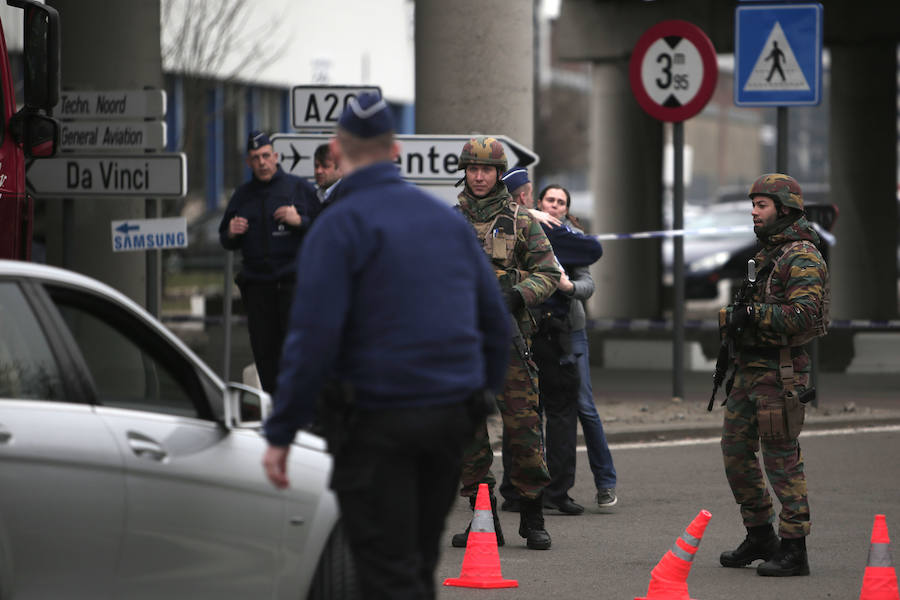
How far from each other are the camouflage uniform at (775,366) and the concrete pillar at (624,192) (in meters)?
14.4

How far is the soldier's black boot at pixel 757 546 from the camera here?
25.6 feet

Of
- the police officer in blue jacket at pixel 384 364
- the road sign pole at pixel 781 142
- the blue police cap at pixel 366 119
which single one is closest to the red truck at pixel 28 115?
the blue police cap at pixel 366 119

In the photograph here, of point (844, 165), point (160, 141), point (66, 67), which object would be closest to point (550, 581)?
point (160, 141)

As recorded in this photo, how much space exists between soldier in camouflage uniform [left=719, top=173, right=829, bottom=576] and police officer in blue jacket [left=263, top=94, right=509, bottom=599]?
309cm

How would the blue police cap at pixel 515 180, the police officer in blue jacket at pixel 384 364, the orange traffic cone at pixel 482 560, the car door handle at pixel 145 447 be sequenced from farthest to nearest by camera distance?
the blue police cap at pixel 515 180
the orange traffic cone at pixel 482 560
the car door handle at pixel 145 447
the police officer in blue jacket at pixel 384 364

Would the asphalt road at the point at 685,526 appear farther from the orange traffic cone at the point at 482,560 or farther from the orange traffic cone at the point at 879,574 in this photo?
the orange traffic cone at the point at 879,574

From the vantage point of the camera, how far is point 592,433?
9.65 meters

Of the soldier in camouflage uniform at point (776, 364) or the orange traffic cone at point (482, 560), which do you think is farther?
the soldier in camouflage uniform at point (776, 364)

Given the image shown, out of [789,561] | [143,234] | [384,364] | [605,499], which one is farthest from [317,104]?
[384,364]

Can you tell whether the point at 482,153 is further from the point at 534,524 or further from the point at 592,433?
the point at 592,433

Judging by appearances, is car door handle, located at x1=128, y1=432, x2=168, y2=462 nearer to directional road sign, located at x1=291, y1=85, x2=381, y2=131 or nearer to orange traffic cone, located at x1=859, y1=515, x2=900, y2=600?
orange traffic cone, located at x1=859, y1=515, x2=900, y2=600

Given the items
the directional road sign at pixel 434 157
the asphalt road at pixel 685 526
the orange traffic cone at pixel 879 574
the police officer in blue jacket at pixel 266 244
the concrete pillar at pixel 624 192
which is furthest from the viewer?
the concrete pillar at pixel 624 192

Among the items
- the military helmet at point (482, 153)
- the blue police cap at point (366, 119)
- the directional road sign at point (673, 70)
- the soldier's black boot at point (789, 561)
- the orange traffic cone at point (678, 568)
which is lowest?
the soldier's black boot at point (789, 561)

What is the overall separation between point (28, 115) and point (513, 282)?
313cm
